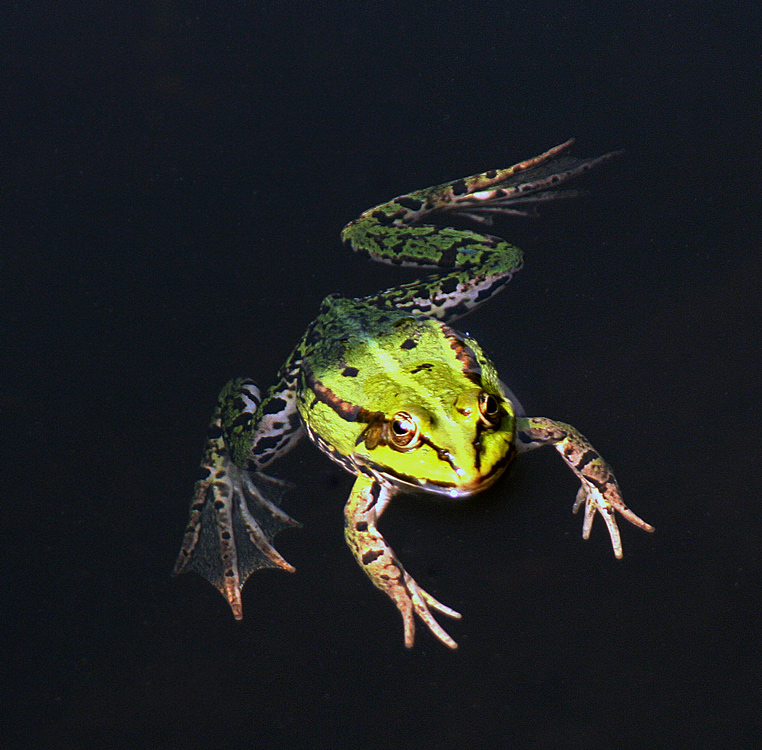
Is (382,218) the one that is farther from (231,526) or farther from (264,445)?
(231,526)

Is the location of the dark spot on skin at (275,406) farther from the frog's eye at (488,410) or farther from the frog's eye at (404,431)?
the frog's eye at (488,410)

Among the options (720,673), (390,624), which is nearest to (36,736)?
(390,624)

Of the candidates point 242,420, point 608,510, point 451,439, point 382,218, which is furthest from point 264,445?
point 608,510

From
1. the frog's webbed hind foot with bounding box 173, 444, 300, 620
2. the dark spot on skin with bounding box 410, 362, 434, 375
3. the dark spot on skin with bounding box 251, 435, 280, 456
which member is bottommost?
the frog's webbed hind foot with bounding box 173, 444, 300, 620

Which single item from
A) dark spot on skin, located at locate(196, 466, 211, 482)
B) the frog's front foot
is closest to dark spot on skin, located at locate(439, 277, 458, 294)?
the frog's front foot

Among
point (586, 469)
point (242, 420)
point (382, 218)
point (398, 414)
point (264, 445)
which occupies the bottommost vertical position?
point (586, 469)

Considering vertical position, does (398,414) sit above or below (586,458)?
above

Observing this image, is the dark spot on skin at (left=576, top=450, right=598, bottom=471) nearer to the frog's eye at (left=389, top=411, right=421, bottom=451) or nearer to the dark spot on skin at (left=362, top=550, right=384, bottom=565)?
the frog's eye at (left=389, top=411, right=421, bottom=451)

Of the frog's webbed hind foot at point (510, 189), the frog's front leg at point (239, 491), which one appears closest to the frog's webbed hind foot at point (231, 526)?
the frog's front leg at point (239, 491)
